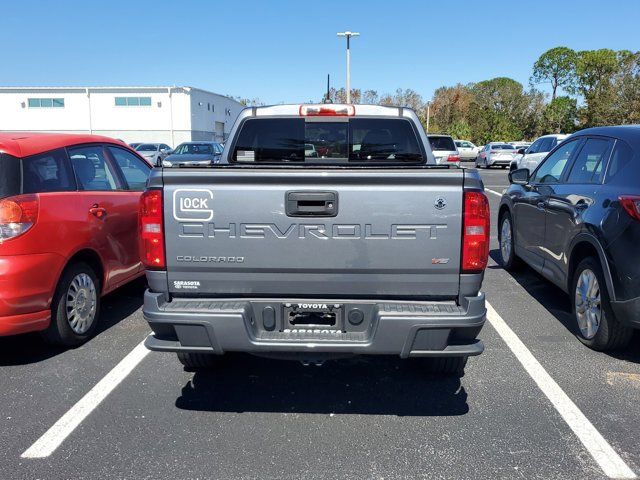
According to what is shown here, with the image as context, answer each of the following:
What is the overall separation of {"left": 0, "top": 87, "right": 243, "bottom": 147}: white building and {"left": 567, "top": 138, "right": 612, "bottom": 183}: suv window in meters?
47.1

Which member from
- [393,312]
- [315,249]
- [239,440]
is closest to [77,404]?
[239,440]

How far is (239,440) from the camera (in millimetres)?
3197

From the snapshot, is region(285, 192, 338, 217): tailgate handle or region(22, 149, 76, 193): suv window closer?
region(285, 192, 338, 217): tailgate handle

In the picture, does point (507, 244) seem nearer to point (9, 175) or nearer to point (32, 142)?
point (32, 142)

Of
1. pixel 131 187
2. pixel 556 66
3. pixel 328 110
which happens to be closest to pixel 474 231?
pixel 328 110

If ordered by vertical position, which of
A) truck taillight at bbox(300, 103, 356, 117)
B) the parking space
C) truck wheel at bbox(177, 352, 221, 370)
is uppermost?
truck taillight at bbox(300, 103, 356, 117)

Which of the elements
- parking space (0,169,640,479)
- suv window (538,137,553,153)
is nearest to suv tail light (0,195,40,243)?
parking space (0,169,640,479)

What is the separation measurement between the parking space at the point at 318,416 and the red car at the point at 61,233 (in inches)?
16.4

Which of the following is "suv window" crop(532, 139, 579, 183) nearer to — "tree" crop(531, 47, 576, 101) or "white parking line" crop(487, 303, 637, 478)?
"white parking line" crop(487, 303, 637, 478)

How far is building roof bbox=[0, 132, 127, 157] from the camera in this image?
13.4 ft

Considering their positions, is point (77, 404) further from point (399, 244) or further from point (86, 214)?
point (399, 244)

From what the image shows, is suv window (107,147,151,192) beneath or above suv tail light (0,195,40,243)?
above

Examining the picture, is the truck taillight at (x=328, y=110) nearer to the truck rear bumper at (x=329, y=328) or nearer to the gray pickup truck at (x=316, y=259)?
the gray pickup truck at (x=316, y=259)

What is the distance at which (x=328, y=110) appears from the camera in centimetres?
454
